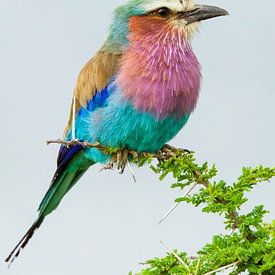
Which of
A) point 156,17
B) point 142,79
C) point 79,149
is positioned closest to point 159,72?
point 142,79

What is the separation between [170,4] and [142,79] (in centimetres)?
51

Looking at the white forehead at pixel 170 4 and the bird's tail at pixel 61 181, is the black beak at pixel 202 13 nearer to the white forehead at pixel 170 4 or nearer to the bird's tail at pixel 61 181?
the white forehead at pixel 170 4

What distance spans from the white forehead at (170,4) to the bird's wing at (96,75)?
1.17 feet

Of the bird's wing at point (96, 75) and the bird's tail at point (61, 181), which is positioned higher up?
the bird's wing at point (96, 75)

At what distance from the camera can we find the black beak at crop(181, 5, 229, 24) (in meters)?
4.70

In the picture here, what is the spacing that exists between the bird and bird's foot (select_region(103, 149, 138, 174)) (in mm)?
11

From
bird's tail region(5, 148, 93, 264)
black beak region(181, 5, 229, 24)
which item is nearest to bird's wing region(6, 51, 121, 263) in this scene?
bird's tail region(5, 148, 93, 264)

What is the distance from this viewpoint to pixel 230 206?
280cm

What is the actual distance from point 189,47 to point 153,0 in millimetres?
388

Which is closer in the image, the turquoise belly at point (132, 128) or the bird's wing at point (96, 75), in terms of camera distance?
the turquoise belly at point (132, 128)

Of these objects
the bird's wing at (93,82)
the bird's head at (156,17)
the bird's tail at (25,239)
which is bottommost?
the bird's tail at (25,239)

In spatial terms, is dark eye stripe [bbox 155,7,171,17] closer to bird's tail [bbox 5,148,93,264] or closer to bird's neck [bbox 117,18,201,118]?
bird's neck [bbox 117,18,201,118]

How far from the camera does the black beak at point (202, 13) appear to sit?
470cm

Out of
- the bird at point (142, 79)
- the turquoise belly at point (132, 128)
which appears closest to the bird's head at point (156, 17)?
Answer: the bird at point (142, 79)
